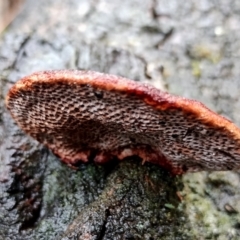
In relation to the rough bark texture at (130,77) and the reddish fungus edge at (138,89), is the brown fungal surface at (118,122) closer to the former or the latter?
the reddish fungus edge at (138,89)

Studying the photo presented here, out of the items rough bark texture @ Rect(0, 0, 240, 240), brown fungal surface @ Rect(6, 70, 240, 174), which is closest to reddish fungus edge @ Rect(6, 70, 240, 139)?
brown fungal surface @ Rect(6, 70, 240, 174)

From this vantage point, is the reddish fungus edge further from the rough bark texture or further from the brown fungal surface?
the rough bark texture

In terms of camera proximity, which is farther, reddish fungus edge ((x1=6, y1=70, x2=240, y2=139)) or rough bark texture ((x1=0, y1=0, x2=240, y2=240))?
rough bark texture ((x1=0, y1=0, x2=240, y2=240))

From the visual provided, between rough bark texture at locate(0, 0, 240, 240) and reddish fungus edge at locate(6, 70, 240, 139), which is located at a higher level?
reddish fungus edge at locate(6, 70, 240, 139)

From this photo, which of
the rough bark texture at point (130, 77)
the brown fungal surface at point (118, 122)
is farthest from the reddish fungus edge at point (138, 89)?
the rough bark texture at point (130, 77)

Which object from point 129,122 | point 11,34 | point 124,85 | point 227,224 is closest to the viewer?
point 124,85

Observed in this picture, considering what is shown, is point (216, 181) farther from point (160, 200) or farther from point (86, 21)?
point (86, 21)

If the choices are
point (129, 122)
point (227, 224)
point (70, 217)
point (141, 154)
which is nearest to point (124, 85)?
point (129, 122)
